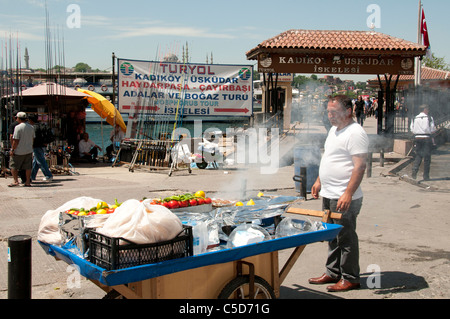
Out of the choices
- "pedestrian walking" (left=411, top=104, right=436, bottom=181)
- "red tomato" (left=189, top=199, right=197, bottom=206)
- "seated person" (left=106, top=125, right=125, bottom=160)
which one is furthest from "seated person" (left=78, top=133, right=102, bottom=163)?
"red tomato" (left=189, top=199, right=197, bottom=206)

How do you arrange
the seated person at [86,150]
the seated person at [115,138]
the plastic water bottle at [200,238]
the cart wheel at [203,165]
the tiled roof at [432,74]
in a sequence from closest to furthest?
the plastic water bottle at [200,238], the cart wheel at [203,165], the seated person at [86,150], the seated person at [115,138], the tiled roof at [432,74]

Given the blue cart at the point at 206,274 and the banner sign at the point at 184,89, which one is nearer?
the blue cart at the point at 206,274

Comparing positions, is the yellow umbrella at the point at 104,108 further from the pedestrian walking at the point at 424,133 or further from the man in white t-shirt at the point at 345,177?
the man in white t-shirt at the point at 345,177

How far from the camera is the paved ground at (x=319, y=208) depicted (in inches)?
205

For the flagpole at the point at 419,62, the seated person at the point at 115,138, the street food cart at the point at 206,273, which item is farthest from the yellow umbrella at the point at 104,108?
the street food cart at the point at 206,273

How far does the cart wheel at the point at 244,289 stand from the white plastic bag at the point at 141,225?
2.27 ft

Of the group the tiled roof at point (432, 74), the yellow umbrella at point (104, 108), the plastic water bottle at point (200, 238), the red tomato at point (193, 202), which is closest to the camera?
the plastic water bottle at point (200, 238)

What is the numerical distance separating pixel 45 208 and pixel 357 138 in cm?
632

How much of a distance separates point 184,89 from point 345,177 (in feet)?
40.8

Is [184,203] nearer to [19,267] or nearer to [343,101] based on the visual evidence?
[19,267]

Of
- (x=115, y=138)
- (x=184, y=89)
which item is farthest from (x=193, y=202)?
(x=115, y=138)

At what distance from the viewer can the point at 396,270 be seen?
5.71 meters

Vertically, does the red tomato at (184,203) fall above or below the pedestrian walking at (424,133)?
below
